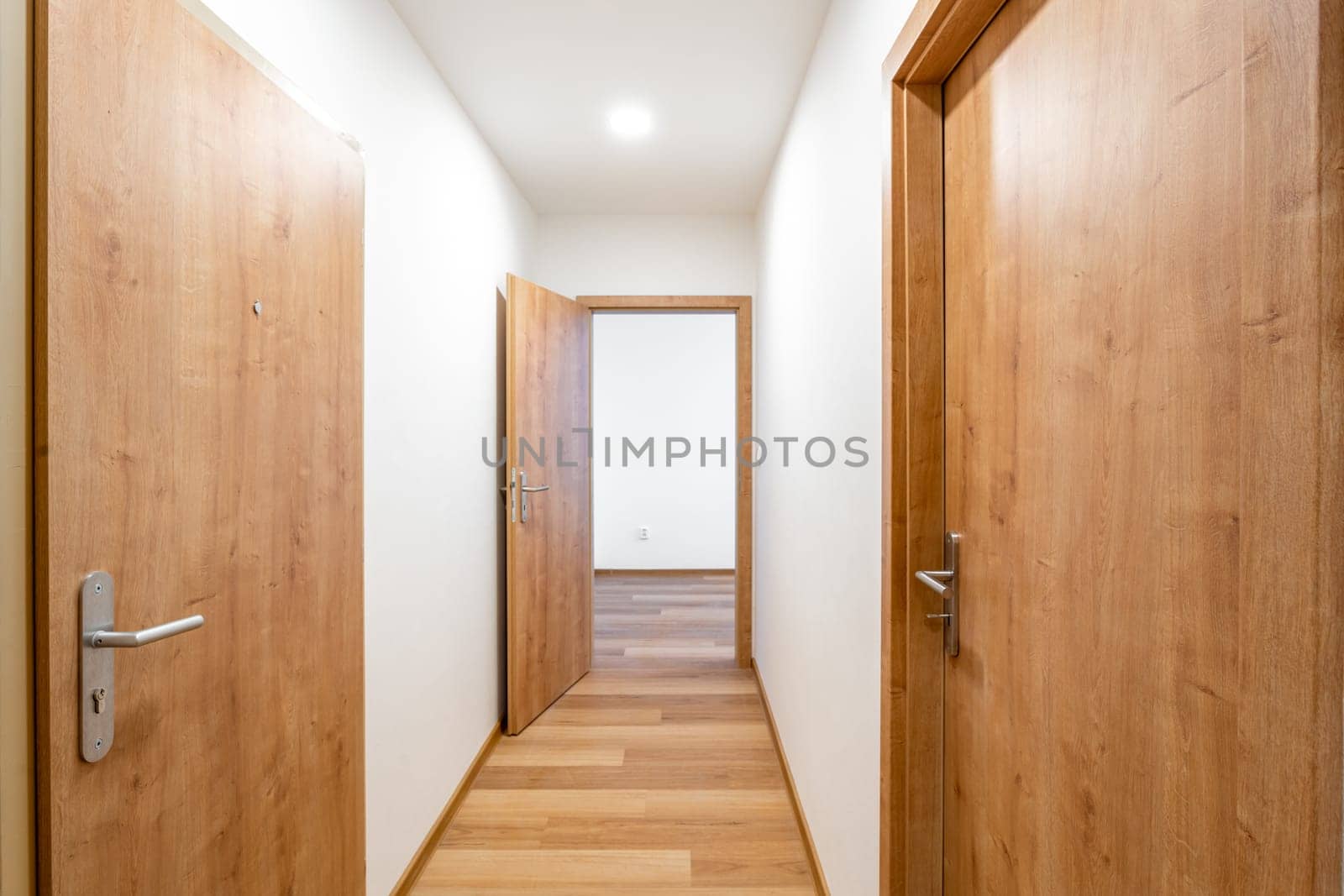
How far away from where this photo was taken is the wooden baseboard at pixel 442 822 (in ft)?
6.06

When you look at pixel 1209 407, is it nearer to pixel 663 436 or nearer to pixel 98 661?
pixel 98 661

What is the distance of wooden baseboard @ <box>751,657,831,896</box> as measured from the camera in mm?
1813

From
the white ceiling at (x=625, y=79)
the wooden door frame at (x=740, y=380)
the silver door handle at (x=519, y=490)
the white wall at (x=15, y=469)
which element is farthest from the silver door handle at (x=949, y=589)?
the wooden door frame at (x=740, y=380)

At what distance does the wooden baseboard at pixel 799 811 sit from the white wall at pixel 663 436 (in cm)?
289

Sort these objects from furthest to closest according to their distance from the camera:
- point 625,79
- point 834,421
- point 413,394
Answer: point 625,79, point 413,394, point 834,421

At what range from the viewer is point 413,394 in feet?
6.32

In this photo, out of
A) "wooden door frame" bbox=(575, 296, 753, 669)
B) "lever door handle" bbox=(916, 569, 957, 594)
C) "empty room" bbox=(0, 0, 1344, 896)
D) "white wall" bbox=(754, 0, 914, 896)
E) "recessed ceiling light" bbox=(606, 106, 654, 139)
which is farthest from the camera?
"wooden door frame" bbox=(575, 296, 753, 669)

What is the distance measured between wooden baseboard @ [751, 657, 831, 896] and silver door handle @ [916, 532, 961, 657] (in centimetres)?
101

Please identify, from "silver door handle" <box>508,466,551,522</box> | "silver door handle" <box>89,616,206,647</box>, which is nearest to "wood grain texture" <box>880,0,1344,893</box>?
"silver door handle" <box>89,616,206,647</box>

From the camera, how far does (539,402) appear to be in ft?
9.78

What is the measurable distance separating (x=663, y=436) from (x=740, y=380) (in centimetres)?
253

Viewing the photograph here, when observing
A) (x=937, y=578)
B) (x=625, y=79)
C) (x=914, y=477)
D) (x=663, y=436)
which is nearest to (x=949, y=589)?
(x=937, y=578)

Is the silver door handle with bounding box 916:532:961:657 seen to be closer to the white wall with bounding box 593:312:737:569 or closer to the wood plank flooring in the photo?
the wood plank flooring

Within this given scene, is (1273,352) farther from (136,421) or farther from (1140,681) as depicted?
(136,421)
